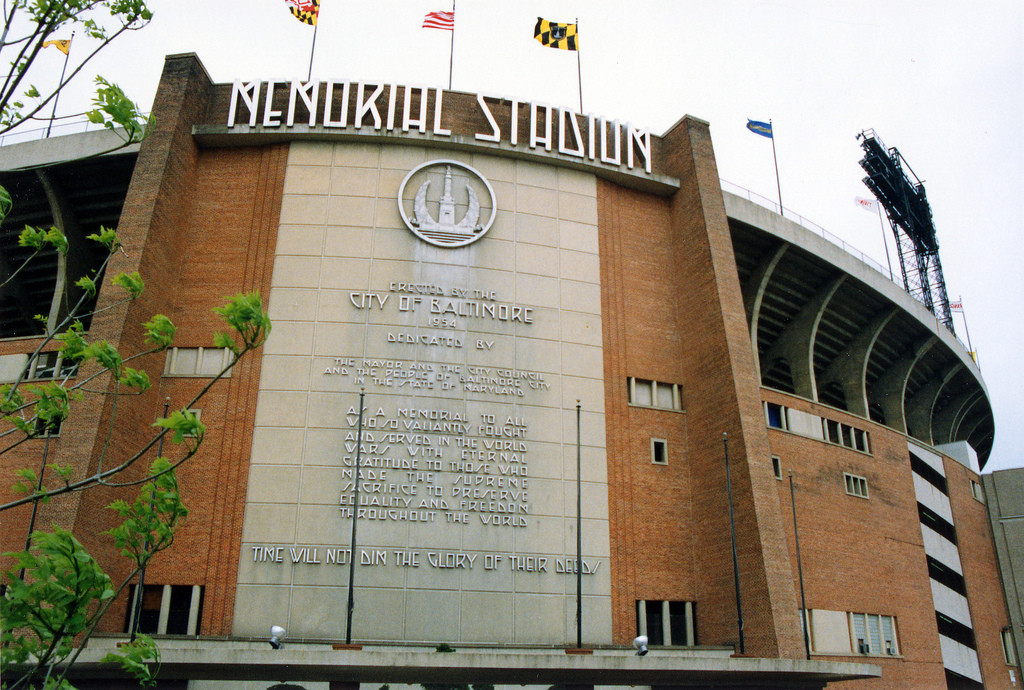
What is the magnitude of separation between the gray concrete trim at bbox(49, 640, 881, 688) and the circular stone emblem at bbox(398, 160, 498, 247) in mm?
17298

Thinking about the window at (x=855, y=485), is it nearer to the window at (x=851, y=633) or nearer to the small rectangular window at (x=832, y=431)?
the small rectangular window at (x=832, y=431)

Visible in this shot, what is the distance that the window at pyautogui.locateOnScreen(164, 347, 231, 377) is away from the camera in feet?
108

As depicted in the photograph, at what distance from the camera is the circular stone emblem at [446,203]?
35.1 metres

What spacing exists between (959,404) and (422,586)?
49350 millimetres

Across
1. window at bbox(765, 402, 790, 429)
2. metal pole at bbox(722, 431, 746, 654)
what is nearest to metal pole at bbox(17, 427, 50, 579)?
metal pole at bbox(722, 431, 746, 654)

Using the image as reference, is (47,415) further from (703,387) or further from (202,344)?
(703,387)

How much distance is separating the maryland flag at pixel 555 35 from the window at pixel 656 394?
1619 cm

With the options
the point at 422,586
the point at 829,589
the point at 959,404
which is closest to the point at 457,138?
the point at 422,586

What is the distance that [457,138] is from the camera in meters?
36.3

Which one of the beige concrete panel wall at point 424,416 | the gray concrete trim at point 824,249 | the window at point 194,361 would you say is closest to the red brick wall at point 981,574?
the gray concrete trim at point 824,249

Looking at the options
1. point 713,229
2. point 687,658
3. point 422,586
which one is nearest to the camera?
point 687,658

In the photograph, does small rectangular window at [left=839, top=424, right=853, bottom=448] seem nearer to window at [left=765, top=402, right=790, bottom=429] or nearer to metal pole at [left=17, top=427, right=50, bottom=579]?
window at [left=765, top=402, right=790, bottom=429]

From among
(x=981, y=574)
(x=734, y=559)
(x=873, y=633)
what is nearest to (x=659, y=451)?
(x=734, y=559)

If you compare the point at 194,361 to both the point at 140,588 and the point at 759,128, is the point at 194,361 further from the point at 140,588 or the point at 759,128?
the point at 759,128
